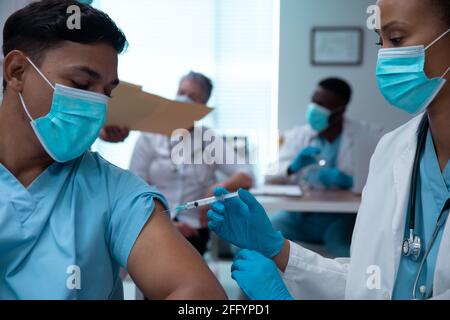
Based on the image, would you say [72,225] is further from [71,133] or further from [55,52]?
[55,52]

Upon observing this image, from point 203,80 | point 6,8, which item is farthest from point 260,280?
point 6,8

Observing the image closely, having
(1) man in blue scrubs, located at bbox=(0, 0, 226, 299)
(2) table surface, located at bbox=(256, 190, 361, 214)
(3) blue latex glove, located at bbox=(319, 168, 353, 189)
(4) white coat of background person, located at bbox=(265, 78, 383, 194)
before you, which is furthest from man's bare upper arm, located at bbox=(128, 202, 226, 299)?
(3) blue latex glove, located at bbox=(319, 168, 353, 189)

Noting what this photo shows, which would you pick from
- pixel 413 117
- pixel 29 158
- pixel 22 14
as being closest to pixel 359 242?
pixel 413 117

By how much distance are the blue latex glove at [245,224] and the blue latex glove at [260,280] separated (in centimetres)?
11

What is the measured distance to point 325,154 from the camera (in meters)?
2.66

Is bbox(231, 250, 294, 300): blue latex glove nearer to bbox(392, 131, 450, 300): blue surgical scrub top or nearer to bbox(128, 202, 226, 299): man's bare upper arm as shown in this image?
bbox(128, 202, 226, 299): man's bare upper arm

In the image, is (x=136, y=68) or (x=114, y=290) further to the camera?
(x=136, y=68)

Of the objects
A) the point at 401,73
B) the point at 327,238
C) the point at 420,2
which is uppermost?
the point at 420,2

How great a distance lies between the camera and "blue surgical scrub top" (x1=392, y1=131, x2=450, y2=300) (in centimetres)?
89

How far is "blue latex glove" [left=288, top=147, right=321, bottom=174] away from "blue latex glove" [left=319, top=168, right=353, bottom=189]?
157 millimetres

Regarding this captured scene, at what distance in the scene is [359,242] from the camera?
979 millimetres

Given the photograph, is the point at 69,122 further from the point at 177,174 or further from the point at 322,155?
the point at 322,155

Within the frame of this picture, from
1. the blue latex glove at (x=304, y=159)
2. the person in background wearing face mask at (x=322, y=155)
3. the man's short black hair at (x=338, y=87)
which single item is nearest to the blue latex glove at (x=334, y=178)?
the person in background wearing face mask at (x=322, y=155)
